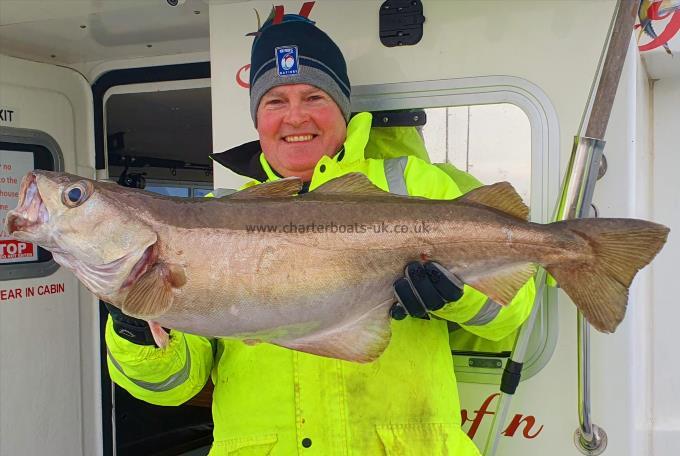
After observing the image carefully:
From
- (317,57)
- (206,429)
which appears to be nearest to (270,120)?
(317,57)

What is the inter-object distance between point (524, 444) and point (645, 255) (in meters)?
1.27

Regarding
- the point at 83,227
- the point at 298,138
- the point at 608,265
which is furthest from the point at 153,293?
the point at 608,265

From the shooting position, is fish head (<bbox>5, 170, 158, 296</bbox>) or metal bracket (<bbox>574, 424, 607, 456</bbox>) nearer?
fish head (<bbox>5, 170, 158, 296</bbox>)

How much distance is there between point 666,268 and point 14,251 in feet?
14.9

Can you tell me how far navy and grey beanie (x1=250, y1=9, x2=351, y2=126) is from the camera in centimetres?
269

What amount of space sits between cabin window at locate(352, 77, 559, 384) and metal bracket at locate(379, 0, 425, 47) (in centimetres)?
22

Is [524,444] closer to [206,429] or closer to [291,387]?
[291,387]

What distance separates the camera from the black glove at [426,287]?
6.53 feet

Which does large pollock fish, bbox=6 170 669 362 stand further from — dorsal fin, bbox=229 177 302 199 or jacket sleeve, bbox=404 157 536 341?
jacket sleeve, bbox=404 157 536 341

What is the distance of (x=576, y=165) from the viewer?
8.02 ft

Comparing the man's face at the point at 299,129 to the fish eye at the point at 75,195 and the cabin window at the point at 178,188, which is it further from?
the cabin window at the point at 178,188

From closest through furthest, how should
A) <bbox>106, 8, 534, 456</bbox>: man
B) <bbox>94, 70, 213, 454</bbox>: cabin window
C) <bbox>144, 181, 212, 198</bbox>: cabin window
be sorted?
<bbox>106, 8, 534, 456</bbox>: man < <bbox>94, 70, 213, 454</bbox>: cabin window < <bbox>144, 181, 212, 198</bbox>: cabin window

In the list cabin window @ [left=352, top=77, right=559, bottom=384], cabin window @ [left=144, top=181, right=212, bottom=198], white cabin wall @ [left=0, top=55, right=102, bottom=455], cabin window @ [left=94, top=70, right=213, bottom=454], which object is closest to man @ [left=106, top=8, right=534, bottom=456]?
cabin window @ [left=352, top=77, right=559, bottom=384]

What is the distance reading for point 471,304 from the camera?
2209mm
